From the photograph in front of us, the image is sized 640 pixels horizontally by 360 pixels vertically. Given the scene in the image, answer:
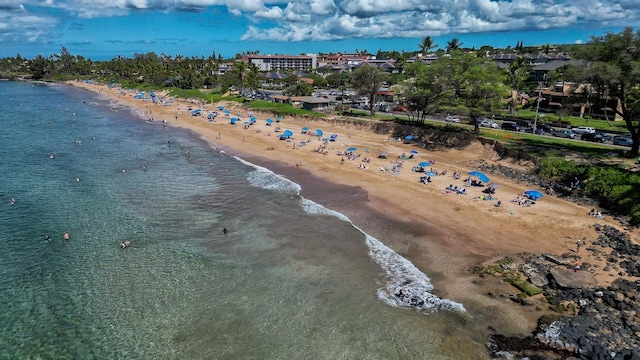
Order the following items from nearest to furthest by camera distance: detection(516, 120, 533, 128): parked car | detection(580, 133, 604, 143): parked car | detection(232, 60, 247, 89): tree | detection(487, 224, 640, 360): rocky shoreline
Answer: detection(487, 224, 640, 360): rocky shoreline, detection(580, 133, 604, 143): parked car, detection(516, 120, 533, 128): parked car, detection(232, 60, 247, 89): tree

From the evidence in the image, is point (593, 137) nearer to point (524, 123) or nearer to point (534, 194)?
point (524, 123)

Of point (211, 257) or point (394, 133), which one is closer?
point (211, 257)

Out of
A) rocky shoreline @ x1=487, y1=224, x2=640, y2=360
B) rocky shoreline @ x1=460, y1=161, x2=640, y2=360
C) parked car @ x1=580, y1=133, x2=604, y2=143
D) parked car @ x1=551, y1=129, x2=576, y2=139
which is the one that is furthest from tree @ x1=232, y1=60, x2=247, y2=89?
rocky shoreline @ x1=487, y1=224, x2=640, y2=360

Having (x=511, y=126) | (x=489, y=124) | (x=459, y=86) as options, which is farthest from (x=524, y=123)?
(x=459, y=86)

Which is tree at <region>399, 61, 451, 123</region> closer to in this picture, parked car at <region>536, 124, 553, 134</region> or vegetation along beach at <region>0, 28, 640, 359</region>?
vegetation along beach at <region>0, 28, 640, 359</region>

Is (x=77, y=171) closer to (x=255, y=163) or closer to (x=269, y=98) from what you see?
(x=255, y=163)

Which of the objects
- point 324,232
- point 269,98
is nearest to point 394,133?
point 324,232

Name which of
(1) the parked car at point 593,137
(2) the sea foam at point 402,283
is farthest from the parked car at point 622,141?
(2) the sea foam at point 402,283
